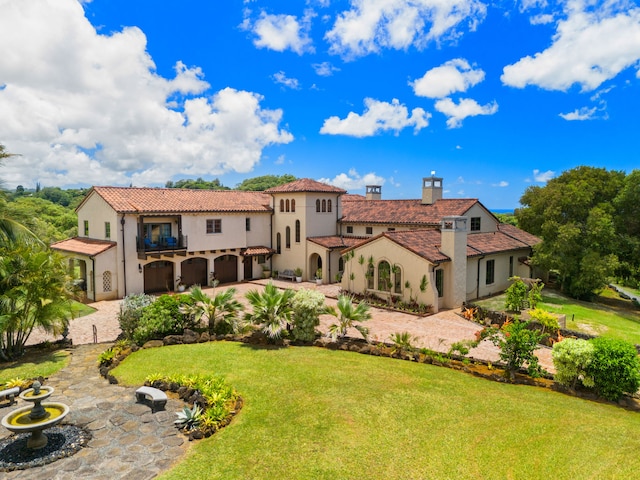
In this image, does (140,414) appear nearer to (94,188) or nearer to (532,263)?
(94,188)

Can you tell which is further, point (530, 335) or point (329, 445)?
point (530, 335)

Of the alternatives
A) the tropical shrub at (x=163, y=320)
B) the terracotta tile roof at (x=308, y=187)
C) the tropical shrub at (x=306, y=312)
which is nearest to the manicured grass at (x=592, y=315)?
the tropical shrub at (x=306, y=312)

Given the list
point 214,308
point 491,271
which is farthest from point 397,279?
point 214,308

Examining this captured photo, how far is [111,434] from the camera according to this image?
11.1 m

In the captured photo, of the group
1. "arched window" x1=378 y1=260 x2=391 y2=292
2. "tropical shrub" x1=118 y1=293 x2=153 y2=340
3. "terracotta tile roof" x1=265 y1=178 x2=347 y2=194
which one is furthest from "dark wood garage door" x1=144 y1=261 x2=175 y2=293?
"arched window" x1=378 y1=260 x2=391 y2=292

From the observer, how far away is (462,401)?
12.8 m

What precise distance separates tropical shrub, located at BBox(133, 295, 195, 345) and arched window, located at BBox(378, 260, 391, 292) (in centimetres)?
1289

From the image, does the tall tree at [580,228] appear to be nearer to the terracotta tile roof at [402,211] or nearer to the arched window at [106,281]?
the terracotta tile roof at [402,211]

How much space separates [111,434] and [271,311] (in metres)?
8.01

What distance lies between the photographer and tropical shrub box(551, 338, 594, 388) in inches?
539

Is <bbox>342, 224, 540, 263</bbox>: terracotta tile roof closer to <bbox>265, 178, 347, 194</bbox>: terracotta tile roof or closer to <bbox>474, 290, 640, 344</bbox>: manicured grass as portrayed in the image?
<bbox>474, 290, 640, 344</bbox>: manicured grass

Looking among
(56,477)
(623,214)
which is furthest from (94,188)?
(623,214)

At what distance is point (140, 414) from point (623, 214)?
35391 mm

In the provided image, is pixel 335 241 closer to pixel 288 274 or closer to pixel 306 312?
pixel 288 274
